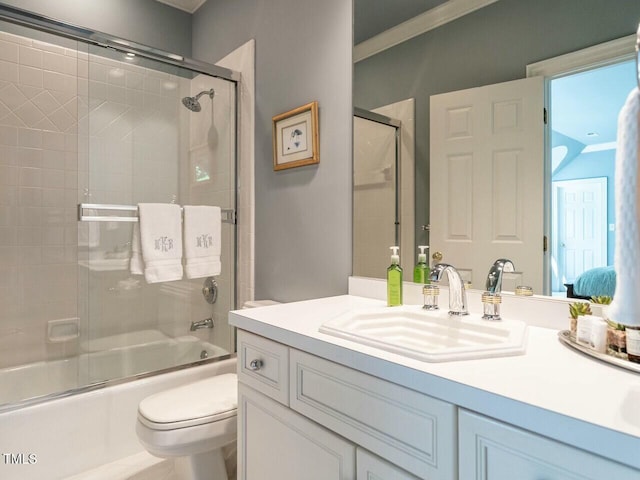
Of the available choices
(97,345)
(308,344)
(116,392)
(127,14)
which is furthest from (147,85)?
(308,344)

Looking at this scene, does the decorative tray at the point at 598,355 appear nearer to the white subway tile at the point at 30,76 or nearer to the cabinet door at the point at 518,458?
the cabinet door at the point at 518,458

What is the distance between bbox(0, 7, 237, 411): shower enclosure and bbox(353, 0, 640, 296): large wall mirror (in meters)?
1.15

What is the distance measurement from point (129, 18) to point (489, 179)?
8.42 feet

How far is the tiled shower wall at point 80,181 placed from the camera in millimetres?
1920

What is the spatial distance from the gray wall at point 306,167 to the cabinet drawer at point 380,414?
72 centimetres

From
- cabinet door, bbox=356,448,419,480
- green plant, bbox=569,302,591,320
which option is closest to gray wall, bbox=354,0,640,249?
green plant, bbox=569,302,591,320

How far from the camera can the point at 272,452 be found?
1051 millimetres

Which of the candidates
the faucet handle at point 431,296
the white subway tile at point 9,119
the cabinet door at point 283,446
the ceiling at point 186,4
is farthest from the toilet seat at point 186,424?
the ceiling at point 186,4

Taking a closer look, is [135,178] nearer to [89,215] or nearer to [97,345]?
[89,215]

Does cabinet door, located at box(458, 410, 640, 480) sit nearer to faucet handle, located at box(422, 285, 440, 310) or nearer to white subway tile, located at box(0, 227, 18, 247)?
faucet handle, located at box(422, 285, 440, 310)

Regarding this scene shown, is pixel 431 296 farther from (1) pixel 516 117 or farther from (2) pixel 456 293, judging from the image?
(1) pixel 516 117

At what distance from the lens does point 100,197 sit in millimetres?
1870

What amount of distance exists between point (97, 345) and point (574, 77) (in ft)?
7.32

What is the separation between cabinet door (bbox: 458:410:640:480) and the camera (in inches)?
20.3
